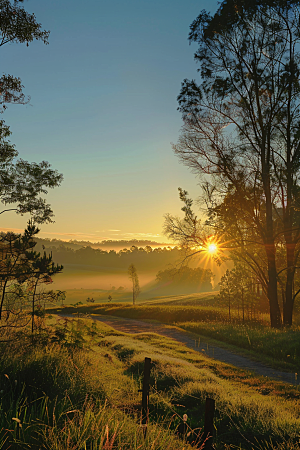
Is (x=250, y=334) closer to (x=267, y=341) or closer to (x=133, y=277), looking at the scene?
(x=267, y=341)

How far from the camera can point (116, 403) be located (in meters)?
5.68

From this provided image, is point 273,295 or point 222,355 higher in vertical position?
point 273,295

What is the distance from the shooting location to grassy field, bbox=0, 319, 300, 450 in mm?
3713

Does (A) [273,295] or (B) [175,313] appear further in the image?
(B) [175,313]

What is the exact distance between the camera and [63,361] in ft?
23.4

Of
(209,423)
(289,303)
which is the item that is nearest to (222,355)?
(289,303)

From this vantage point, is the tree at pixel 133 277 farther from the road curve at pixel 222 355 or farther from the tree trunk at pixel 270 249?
the tree trunk at pixel 270 249

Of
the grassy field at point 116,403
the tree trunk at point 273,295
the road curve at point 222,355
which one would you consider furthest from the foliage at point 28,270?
the tree trunk at point 273,295

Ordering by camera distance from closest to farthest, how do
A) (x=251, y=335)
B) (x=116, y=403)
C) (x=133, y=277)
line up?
(x=116, y=403)
(x=251, y=335)
(x=133, y=277)

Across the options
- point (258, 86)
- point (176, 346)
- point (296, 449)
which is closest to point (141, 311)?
point (176, 346)

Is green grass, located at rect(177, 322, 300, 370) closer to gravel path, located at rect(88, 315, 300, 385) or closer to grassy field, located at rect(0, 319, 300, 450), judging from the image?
gravel path, located at rect(88, 315, 300, 385)

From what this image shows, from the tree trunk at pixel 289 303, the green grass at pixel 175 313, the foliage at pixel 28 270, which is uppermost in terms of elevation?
the foliage at pixel 28 270

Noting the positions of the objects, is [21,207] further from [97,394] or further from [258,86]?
[258,86]

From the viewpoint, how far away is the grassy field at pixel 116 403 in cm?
371
